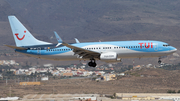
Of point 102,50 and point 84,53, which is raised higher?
point 102,50

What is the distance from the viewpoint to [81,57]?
6731 cm

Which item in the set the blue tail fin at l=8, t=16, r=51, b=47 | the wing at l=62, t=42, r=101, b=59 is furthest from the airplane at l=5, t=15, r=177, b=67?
the blue tail fin at l=8, t=16, r=51, b=47

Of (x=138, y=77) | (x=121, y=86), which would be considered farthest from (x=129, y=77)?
(x=121, y=86)

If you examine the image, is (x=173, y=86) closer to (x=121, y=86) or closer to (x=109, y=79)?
(x=121, y=86)

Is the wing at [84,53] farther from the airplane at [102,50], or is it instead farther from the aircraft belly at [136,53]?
the aircraft belly at [136,53]

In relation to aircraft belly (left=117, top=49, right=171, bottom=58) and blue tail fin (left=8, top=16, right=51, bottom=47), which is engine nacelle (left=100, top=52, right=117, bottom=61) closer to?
aircraft belly (left=117, top=49, right=171, bottom=58)

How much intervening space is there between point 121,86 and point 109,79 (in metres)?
21.7

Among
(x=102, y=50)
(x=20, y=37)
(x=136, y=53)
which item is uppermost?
(x=20, y=37)

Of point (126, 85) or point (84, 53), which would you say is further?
point (126, 85)

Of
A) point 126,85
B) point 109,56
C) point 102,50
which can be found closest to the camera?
point 109,56

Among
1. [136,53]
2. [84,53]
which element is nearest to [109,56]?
[84,53]

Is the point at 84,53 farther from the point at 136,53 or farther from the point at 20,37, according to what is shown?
the point at 20,37

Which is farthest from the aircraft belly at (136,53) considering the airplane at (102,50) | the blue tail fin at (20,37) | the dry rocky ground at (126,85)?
the dry rocky ground at (126,85)

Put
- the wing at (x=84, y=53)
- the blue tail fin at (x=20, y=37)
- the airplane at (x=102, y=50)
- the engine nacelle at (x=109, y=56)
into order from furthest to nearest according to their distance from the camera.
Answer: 1. the blue tail fin at (x=20, y=37)
2. the airplane at (x=102, y=50)
3. the engine nacelle at (x=109, y=56)
4. the wing at (x=84, y=53)
